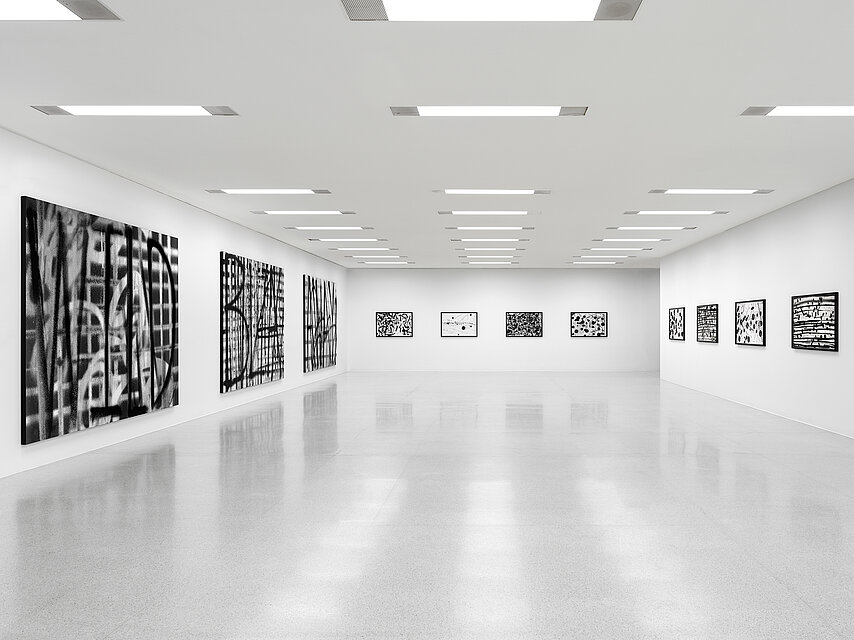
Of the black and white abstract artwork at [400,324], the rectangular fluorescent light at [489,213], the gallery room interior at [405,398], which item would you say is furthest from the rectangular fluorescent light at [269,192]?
the black and white abstract artwork at [400,324]

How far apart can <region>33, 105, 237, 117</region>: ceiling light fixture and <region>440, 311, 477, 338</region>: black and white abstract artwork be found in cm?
2296

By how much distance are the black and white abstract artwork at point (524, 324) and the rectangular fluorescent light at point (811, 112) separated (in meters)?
22.5

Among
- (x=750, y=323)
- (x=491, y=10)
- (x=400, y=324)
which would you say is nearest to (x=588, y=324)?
(x=400, y=324)

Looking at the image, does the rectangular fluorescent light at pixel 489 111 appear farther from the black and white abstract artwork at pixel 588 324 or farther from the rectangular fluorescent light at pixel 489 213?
the black and white abstract artwork at pixel 588 324

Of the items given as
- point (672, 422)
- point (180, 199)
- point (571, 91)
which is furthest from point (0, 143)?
point (672, 422)

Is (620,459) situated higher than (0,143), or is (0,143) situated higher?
(0,143)

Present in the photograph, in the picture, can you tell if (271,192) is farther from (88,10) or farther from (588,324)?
(588,324)

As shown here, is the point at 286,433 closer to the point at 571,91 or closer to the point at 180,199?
the point at 180,199

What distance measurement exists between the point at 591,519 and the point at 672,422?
7903 millimetres

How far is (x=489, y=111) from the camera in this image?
8094 millimetres

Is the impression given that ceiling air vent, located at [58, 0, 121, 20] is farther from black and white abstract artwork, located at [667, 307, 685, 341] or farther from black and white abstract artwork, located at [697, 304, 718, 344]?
black and white abstract artwork, located at [667, 307, 685, 341]

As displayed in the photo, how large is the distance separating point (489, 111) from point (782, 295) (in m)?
10.2

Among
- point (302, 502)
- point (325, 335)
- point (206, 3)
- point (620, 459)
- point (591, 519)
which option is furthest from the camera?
point (325, 335)

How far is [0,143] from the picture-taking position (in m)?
9.01
